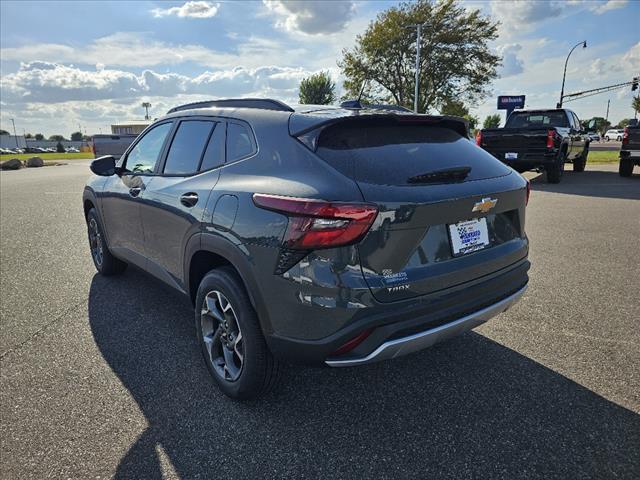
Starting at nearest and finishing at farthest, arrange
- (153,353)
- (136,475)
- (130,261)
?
(136,475) → (153,353) → (130,261)

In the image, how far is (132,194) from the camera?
3684mm

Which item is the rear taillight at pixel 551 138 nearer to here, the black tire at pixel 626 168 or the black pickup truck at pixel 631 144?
the black pickup truck at pixel 631 144

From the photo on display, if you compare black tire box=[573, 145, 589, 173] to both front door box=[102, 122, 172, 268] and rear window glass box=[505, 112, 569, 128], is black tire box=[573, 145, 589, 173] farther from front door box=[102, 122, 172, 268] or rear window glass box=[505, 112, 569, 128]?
front door box=[102, 122, 172, 268]

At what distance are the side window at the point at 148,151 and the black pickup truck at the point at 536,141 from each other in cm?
987

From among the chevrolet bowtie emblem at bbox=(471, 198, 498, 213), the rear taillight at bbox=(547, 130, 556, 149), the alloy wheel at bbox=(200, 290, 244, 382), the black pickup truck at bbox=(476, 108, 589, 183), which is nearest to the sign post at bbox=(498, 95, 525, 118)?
the black pickup truck at bbox=(476, 108, 589, 183)

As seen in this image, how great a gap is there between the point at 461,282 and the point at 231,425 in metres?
1.46

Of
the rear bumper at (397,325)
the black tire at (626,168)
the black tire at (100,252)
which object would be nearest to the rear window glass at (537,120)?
the black tire at (626,168)

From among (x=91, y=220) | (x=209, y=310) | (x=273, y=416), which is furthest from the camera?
(x=91, y=220)

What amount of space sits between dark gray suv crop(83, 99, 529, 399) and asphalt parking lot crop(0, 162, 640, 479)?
0.36 metres

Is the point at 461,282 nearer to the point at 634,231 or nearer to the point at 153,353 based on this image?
the point at 153,353

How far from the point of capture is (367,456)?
220cm

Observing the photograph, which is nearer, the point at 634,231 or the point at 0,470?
the point at 0,470

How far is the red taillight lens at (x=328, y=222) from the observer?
2008 mm

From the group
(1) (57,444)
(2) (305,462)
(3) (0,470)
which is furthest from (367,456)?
(3) (0,470)
